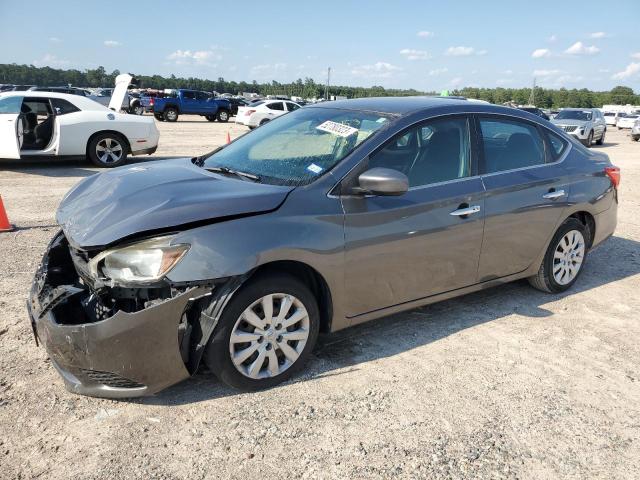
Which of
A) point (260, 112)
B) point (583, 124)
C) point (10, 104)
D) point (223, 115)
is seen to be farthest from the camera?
point (223, 115)

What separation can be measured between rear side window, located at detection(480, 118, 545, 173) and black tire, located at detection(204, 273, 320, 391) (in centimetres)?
185

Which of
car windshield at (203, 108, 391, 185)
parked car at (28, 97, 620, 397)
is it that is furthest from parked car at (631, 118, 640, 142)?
car windshield at (203, 108, 391, 185)

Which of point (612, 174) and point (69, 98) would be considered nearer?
point (612, 174)

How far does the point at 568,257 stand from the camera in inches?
193

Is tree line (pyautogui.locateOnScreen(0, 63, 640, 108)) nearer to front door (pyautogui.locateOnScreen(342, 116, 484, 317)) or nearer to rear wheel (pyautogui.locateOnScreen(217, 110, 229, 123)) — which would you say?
rear wheel (pyautogui.locateOnScreen(217, 110, 229, 123))

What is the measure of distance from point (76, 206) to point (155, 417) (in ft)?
4.66

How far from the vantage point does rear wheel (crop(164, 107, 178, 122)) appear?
31.5m

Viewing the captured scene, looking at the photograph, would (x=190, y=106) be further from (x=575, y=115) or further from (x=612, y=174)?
(x=612, y=174)

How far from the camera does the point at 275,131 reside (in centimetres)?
422

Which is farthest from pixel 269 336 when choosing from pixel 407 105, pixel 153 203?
pixel 407 105

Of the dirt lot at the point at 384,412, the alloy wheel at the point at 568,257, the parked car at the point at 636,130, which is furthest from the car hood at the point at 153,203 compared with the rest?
the parked car at the point at 636,130

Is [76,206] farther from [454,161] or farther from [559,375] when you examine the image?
[559,375]

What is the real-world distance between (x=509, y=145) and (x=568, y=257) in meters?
1.30

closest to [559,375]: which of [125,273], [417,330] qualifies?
[417,330]
